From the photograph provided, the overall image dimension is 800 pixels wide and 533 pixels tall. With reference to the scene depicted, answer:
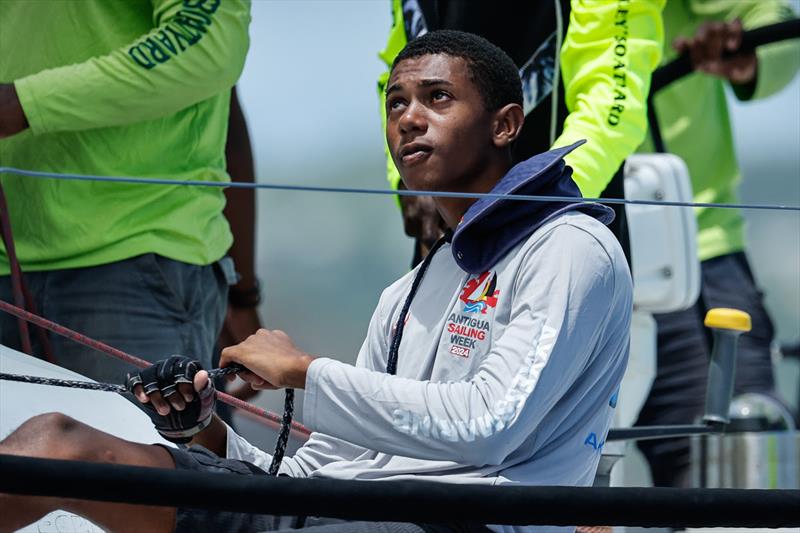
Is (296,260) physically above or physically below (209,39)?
below

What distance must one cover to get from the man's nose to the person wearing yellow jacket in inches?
19.1

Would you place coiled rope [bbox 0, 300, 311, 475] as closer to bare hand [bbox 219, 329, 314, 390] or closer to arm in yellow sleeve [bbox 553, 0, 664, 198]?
bare hand [bbox 219, 329, 314, 390]

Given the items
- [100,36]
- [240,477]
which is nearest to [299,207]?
[100,36]

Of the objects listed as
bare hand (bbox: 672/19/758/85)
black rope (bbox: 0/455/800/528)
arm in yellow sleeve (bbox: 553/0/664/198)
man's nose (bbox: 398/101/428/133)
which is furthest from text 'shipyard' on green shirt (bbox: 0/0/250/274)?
bare hand (bbox: 672/19/758/85)

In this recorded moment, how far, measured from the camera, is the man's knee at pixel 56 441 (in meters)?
2.19

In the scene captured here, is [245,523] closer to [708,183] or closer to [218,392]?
[218,392]

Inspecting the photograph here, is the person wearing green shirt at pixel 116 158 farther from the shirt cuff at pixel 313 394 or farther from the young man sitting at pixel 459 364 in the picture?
the shirt cuff at pixel 313 394

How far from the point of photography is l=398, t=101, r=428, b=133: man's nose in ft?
8.02

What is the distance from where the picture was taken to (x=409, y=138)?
2453mm

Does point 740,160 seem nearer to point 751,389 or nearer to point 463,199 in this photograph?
point 751,389

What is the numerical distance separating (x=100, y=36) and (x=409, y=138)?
1.03 metres

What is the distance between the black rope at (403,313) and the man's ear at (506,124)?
0.54ft

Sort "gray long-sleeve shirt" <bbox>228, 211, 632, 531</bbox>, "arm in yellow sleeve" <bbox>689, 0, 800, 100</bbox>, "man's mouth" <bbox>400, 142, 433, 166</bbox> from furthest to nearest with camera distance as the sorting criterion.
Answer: "arm in yellow sleeve" <bbox>689, 0, 800, 100</bbox> < "man's mouth" <bbox>400, 142, 433, 166</bbox> < "gray long-sleeve shirt" <bbox>228, 211, 632, 531</bbox>

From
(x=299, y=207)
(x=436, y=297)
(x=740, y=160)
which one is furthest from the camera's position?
(x=299, y=207)
